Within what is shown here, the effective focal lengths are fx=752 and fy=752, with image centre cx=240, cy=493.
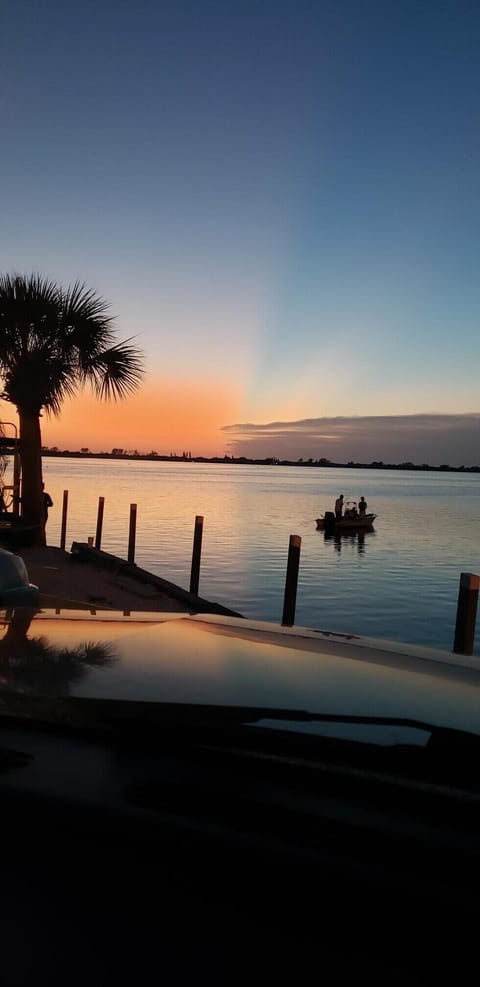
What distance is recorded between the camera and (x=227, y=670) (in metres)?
2.41

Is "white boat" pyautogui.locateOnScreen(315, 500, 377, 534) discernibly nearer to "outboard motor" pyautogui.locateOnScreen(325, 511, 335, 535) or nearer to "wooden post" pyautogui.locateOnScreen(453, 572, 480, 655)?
"outboard motor" pyautogui.locateOnScreen(325, 511, 335, 535)

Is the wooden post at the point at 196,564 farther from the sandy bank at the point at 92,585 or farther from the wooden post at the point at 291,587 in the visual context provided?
the wooden post at the point at 291,587

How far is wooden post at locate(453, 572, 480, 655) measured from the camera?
9.95 m

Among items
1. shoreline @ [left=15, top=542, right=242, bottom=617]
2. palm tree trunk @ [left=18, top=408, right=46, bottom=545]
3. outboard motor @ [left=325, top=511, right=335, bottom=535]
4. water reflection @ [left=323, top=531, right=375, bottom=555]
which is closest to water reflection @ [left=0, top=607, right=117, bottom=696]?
shoreline @ [left=15, top=542, right=242, bottom=617]

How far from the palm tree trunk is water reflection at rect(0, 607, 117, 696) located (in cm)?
1774

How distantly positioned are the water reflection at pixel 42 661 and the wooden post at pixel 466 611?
26.3ft

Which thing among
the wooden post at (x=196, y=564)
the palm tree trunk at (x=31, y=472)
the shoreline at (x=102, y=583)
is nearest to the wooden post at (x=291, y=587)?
the shoreline at (x=102, y=583)

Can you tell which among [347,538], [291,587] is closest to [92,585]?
[291,587]

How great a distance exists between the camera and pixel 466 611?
10102mm

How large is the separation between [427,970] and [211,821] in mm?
515

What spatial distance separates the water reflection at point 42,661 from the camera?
7.38ft

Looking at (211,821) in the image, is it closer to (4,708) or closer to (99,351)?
(4,708)

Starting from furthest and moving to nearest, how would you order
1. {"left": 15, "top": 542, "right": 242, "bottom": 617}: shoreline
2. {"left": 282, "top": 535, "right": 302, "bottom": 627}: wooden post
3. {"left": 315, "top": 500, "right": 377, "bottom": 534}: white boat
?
{"left": 315, "top": 500, "right": 377, "bottom": 534}: white boat
{"left": 282, "top": 535, "right": 302, "bottom": 627}: wooden post
{"left": 15, "top": 542, "right": 242, "bottom": 617}: shoreline

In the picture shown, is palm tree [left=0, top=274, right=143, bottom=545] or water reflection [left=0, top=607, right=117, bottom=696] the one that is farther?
palm tree [left=0, top=274, right=143, bottom=545]
